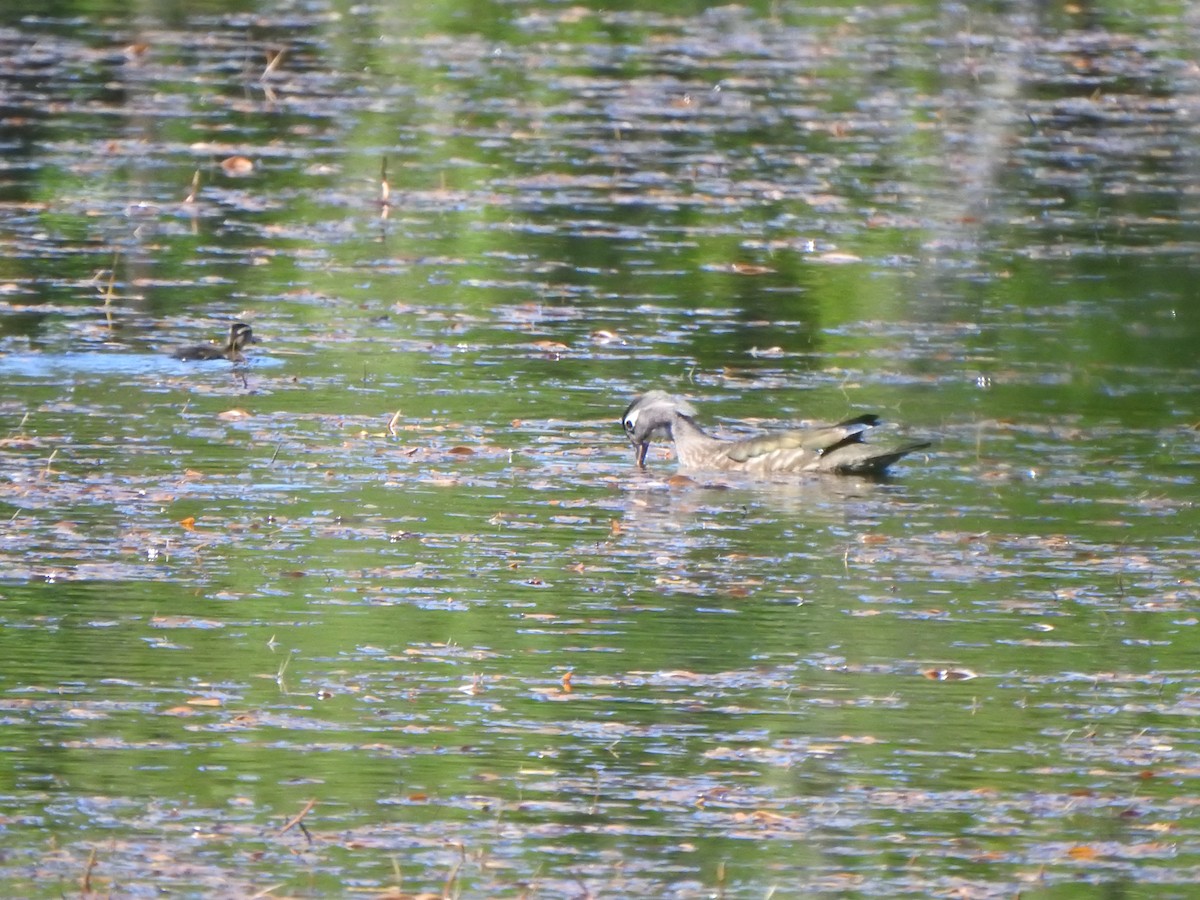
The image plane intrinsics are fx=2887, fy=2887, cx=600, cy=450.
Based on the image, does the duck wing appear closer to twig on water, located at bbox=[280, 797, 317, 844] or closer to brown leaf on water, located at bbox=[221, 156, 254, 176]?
twig on water, located at bbox=[280, 797, 317, 844]

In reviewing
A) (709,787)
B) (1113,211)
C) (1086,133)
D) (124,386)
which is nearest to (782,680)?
(709,787)

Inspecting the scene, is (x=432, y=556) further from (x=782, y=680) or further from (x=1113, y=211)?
(x=1113, y=211)

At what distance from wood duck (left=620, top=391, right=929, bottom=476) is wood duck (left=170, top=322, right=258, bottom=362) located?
2337 millimetres

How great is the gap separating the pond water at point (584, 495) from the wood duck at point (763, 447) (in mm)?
122

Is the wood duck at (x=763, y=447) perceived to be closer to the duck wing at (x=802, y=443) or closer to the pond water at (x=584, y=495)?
the duck wing at (x=802, y=443)

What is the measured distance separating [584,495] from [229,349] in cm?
283

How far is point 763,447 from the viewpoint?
1279 cm

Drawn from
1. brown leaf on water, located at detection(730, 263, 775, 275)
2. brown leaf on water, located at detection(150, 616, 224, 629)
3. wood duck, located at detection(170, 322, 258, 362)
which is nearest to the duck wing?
wood duck, located at detection(170, 322, 258, 362)

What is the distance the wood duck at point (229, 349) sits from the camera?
1423 centimetres

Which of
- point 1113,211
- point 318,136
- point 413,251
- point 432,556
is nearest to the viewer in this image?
point 432,556

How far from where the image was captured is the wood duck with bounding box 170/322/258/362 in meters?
14.2

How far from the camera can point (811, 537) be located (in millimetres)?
11602

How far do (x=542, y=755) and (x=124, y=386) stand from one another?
597 cm

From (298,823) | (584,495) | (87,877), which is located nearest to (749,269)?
(584,495)
